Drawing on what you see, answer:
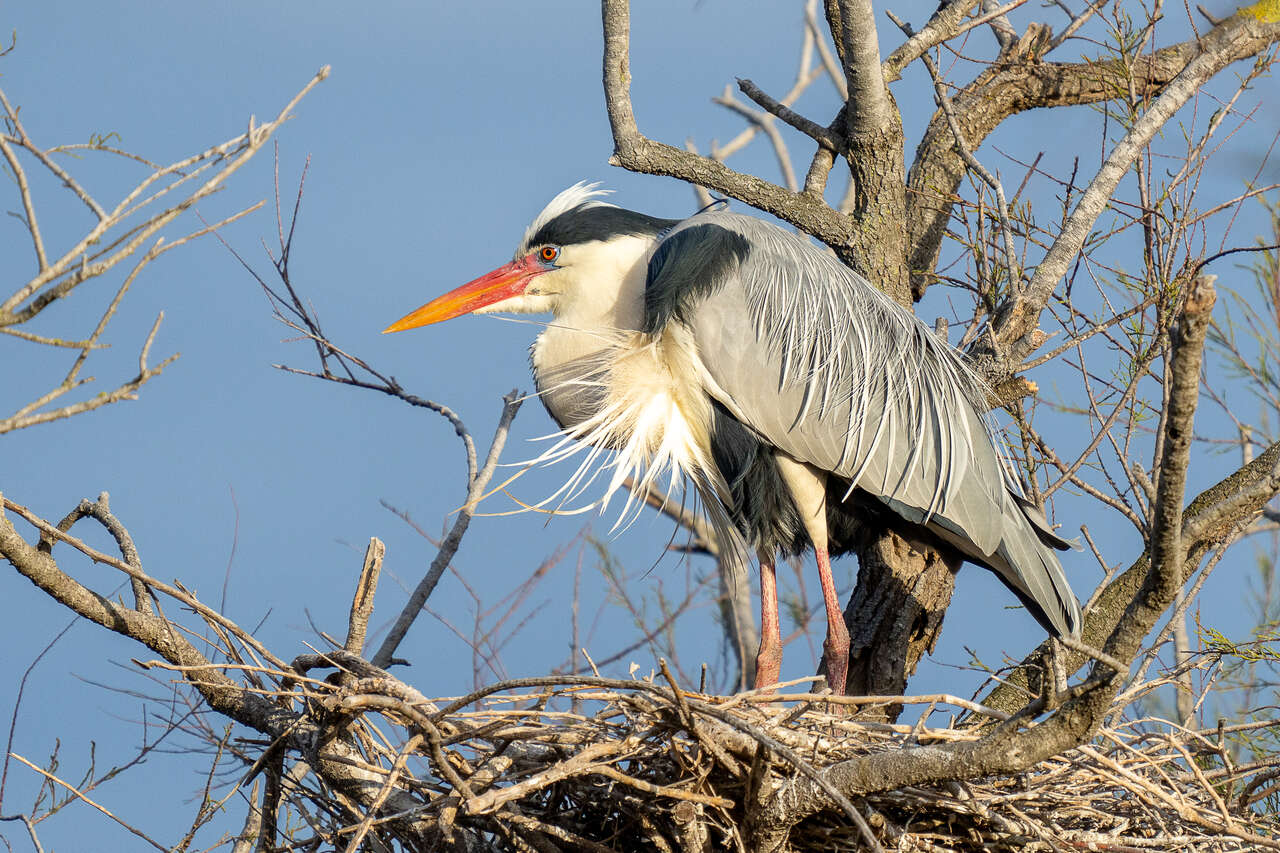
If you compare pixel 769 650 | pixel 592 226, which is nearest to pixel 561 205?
pixel 592 226

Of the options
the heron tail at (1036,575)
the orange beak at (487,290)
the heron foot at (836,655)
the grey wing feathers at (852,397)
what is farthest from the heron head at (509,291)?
the heron tail at (1036,575)

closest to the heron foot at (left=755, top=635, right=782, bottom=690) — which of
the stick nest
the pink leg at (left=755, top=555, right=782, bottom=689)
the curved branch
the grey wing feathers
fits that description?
the pink leg at (left=755, top=555, right=782, bottom=689)

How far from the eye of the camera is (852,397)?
353 centimetres

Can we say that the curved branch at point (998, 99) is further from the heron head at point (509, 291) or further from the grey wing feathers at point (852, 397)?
the heron head at point (509, 291)

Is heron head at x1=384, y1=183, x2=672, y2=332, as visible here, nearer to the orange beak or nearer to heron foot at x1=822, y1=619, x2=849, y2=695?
the orange beak

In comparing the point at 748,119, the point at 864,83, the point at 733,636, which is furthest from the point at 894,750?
the point at 748,119

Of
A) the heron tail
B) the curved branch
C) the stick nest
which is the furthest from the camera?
the curved branch

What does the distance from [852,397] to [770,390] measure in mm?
232

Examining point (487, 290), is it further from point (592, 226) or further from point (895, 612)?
point (895, 612)

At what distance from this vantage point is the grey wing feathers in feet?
11.3

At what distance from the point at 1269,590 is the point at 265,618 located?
3761 mm

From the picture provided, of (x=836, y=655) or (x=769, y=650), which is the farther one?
(x=769, y=650)

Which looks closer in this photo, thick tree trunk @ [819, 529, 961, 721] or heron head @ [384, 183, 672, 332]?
thick tree trunk @ [819, 529, 961, 721]

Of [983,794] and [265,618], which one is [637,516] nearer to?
[265,618]
